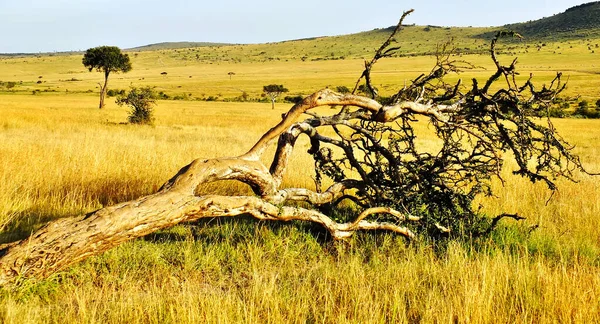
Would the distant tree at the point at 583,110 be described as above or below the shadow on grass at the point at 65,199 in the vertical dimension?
below

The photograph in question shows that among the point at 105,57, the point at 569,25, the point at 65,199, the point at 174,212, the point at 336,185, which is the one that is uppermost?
the point at 569,25

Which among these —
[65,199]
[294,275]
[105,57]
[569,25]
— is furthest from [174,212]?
[569,25]

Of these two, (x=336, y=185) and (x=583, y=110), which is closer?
(x=336, y=185)

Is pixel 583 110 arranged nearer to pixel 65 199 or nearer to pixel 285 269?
pixel 285 269

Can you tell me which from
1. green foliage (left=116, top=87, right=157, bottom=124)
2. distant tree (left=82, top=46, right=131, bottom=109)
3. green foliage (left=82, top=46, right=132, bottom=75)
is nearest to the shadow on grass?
green foliage (left=116, top=87, right=157, bottom=124)

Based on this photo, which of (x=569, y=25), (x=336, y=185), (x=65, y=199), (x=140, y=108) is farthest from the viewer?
(x=569, y=25)

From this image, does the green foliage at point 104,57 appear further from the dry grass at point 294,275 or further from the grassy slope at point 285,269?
the dry grass at point 294,275

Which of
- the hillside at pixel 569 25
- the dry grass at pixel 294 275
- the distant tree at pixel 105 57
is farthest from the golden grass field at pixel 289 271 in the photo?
the hillside at pixel 569 25

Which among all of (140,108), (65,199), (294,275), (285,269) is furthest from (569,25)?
(294,275)

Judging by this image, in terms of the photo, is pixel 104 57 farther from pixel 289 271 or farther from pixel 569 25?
pixel 569 25

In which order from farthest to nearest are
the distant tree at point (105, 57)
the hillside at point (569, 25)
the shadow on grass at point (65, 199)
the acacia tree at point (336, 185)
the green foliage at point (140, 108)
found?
the hillside at point (569, 25)
the distant tree at point (105, 57)
the green foliage at point (140, 108)
the shadow on grass at point (65, 199)
the acacia tree at point (336, 185)

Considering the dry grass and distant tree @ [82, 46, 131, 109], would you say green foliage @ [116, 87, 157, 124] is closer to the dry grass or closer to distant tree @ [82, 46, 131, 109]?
the dry grass

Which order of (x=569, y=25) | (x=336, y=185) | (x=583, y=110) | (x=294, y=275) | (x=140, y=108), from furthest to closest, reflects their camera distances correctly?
(x=569, y=25) < (x=583, y=110) < (x=140, y=108) < (x=336, y=185) < (x=294, y=275)

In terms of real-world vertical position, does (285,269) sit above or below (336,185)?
below
